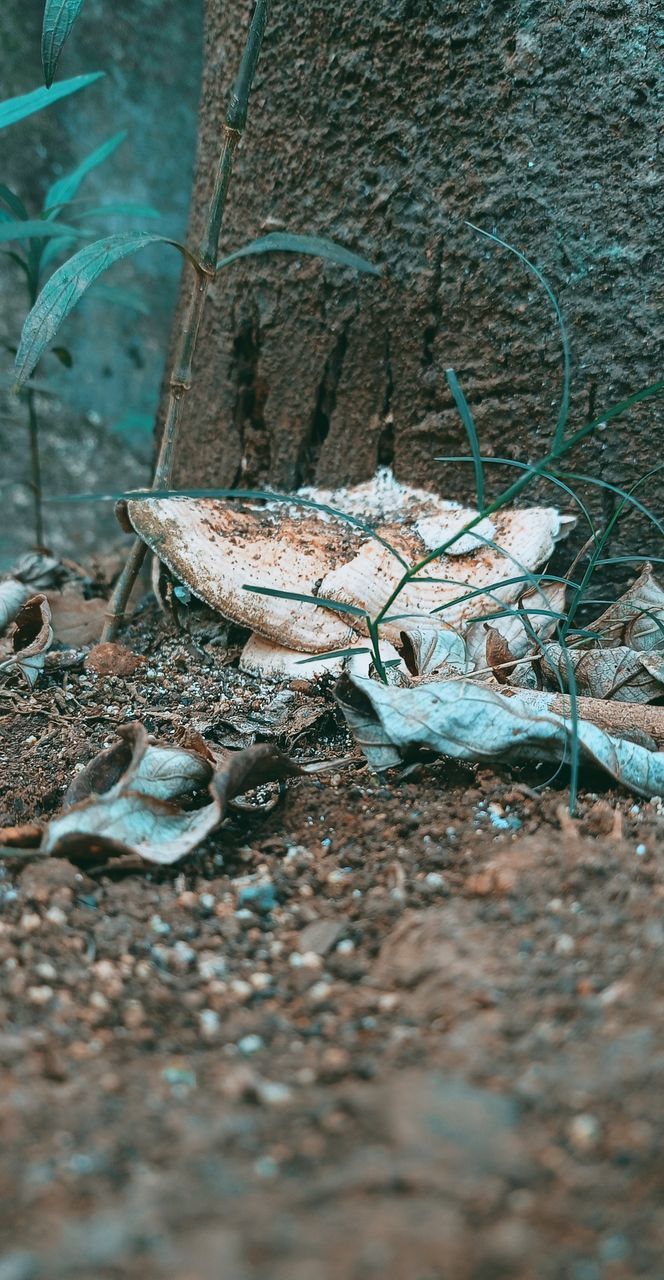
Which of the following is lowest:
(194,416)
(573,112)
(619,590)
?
(619,590)

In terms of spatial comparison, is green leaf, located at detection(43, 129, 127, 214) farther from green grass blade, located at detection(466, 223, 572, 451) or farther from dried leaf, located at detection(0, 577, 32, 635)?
green grass blade, located at detection(466, 223, 572, 451)

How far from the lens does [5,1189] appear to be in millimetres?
641

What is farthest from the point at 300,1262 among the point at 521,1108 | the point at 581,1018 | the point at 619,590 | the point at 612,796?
the point at 619,590

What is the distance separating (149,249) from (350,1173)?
461cm

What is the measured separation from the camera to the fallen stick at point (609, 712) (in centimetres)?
136

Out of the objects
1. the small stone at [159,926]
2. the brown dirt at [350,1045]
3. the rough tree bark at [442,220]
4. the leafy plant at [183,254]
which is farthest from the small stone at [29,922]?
the rough tree bark at [442,220]

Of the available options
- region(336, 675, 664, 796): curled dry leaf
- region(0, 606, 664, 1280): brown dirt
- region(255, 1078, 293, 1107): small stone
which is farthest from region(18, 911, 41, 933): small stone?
region(336, 675, 664, 796): curled dry leaf

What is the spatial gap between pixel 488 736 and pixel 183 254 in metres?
0.94

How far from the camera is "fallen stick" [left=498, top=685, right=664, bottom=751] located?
1.36 meters

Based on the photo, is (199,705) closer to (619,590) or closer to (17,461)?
(619,590)

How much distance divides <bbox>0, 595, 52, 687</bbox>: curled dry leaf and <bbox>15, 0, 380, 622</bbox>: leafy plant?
0.19 metres

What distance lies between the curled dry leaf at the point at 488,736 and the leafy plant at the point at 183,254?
679 mm

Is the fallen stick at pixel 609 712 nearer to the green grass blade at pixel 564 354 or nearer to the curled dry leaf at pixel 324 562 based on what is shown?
the curled dry leaf at pixel 324 562

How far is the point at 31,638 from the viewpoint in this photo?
5.96ft
